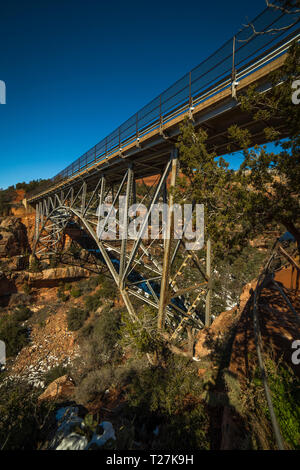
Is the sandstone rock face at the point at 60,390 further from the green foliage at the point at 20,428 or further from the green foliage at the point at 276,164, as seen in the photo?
the green foliage at the point at 276,164

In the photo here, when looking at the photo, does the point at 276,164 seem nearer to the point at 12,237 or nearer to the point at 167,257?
the point at 167,257

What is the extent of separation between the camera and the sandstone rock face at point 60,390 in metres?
6.45

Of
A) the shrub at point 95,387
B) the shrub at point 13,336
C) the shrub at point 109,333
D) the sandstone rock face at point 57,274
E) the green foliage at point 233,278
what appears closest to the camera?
the shrub at point 95,387

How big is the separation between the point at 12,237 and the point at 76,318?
1191 cm

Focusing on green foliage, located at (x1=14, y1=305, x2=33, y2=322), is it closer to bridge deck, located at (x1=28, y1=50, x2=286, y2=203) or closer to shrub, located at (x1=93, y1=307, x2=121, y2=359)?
shrub, located at (x1=93, y1=307, x2=121, y2=359)

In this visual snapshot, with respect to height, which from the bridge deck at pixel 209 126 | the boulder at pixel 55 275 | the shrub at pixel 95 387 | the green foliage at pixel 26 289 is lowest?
the green foliage at pixel 26 289

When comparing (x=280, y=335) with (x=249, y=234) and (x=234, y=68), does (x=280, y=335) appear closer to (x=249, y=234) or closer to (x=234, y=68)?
(x=249, y=234)

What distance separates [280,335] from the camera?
4.20 m

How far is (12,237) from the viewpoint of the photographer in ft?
62.1

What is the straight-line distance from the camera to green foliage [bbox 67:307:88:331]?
13102mm

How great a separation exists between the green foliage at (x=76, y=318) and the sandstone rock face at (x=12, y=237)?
10.0 metres

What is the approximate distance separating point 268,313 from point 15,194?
117ft

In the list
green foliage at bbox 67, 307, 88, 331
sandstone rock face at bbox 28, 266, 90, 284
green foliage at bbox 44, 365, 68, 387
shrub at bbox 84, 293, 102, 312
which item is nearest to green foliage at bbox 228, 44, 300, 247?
green foliage at bbox 44, 365, 68, 387

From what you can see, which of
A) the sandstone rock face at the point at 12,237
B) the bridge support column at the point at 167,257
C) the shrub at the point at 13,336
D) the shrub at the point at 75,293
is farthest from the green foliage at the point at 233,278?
the sandstone rock face at the point at 12,237
